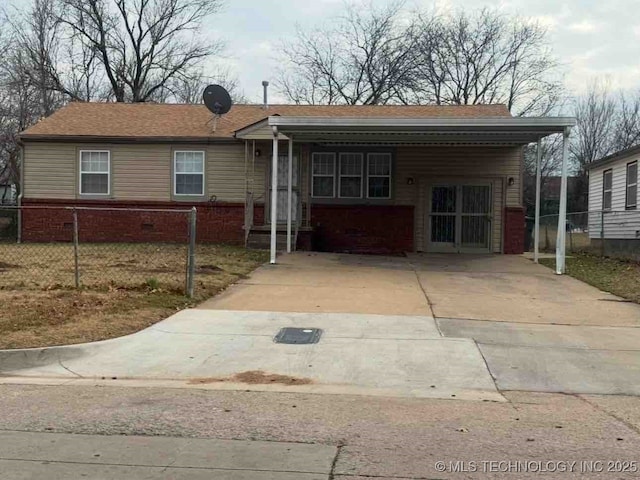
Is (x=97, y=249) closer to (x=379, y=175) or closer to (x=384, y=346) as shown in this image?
(x=379, y=175)

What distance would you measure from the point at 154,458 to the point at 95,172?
18.0 m

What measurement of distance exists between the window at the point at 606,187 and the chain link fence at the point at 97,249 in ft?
51.5

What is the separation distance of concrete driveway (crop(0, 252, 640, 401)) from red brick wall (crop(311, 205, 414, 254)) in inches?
298

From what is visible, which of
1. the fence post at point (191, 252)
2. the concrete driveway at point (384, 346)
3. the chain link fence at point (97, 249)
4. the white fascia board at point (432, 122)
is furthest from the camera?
the white fascia board at point (432, 122)

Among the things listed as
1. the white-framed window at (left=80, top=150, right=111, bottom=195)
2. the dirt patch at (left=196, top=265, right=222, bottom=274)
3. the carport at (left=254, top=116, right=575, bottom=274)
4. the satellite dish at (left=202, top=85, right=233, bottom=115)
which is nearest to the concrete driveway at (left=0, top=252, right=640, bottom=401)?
the dirt patch at (left=196, top=265, right=222, bottom=274)

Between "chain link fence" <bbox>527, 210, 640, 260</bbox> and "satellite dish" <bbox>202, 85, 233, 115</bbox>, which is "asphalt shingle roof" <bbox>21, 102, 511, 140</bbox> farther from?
Answer: "chain link fence" <bbox>527, 210, 640, 260</bbox>

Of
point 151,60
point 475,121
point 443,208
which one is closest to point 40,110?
point 151,60

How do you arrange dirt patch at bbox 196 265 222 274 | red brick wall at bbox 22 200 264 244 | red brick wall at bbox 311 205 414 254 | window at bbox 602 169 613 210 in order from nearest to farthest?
dirt patch at bbox 196 265 222 274 → red brick wall at bbox 311 205 414 254 → red brick wall at bbox 22 200 264 244 → window at bbox 602 169 613 210

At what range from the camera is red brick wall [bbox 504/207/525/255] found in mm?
19781

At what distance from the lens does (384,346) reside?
7.80 metres

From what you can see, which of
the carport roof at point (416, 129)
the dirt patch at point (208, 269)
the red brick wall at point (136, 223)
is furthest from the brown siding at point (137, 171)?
the dirt patch at point (208, 269)

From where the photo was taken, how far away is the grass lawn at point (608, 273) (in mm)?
12334

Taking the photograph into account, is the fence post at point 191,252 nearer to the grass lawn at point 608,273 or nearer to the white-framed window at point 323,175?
the grass lawn at point 608,273

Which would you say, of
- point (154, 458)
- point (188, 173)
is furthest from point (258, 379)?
point (188, 173)
